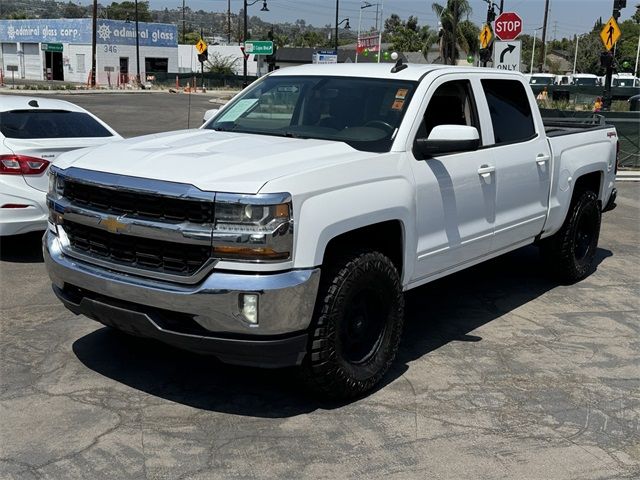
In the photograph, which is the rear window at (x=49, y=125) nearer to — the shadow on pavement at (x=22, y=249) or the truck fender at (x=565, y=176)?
the shadow on pavement at (x=22, y=249)

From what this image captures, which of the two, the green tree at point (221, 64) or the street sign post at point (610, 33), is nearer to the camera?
the street sign post at point (610, 33)

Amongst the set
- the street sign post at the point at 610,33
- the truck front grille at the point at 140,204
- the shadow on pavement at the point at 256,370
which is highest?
the street sign post at the point at 610,33

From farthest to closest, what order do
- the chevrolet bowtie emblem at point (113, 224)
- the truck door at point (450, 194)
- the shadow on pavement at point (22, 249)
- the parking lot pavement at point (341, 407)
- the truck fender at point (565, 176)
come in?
the shadow on pavement at point (22, 249) < the truck fender at point (565, 176) < the truck door at point (450, 194) < the chevrolet bowtie emblem at point (113, 224) < the parking lot pavement at point (341, 407)

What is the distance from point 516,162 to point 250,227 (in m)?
2.91

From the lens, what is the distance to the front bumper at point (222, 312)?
3.86 meters

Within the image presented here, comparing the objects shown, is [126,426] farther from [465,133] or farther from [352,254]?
[465,133]

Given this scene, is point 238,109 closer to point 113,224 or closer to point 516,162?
point 113,224

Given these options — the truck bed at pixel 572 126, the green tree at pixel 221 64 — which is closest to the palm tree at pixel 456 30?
the green tree at pixel 221 64

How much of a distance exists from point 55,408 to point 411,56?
81.3 metres

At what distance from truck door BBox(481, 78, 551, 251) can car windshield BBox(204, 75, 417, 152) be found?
39.2 inches

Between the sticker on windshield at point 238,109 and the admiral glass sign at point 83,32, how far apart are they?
67.9m

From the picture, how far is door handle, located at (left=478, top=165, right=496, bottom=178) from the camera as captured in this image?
5465 millimetres

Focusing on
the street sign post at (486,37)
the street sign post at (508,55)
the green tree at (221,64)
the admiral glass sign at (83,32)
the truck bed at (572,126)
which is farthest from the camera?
the green tree at (221,64)

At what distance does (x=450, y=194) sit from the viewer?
16.8 feet
